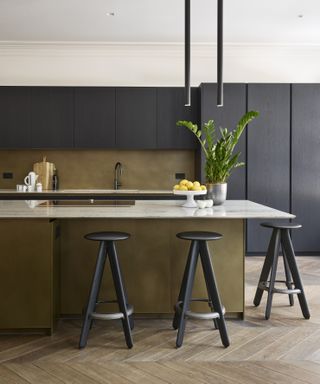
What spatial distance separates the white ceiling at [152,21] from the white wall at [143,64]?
194mm

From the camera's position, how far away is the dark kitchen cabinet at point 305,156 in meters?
6.47

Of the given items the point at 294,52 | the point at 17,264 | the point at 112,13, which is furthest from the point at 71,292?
the point at 294,52

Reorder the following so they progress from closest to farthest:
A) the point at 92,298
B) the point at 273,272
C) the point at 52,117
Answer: the point at 92,298, the point at 273,272, the point at 52,117

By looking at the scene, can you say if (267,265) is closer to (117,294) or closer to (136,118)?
(117,294)

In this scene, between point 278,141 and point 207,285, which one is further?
point 278,141

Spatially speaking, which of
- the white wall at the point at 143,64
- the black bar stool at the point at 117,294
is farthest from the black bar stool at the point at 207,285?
the white wall at the point at 143,64

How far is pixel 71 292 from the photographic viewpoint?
376cm

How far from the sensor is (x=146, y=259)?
3.77 meters

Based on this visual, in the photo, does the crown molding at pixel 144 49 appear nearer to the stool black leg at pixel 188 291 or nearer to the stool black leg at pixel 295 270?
the stool black leg at pixel 295 270

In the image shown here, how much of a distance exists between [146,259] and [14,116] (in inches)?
145

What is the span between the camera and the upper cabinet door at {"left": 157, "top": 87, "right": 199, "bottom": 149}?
261 inches

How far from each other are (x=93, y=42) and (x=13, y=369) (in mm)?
5033

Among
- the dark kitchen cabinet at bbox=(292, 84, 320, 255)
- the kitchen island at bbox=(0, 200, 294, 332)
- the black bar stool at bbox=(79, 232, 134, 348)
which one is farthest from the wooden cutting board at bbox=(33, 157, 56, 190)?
the black bar stool at bbox=(79, 232, 134, 348)

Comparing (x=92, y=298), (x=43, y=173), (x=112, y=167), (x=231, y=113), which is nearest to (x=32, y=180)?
(x=43, y=173)
